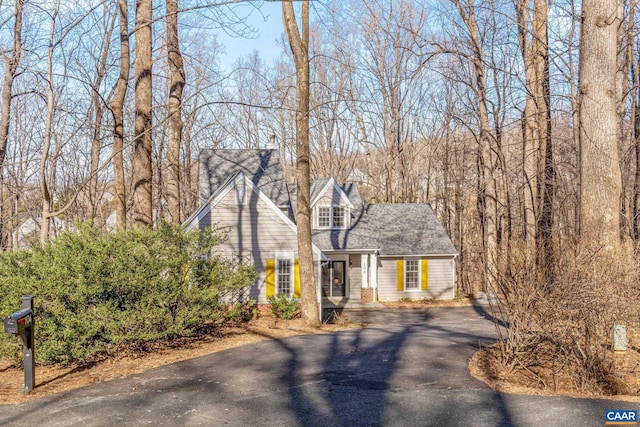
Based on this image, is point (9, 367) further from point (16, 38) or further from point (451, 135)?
point (451, 135)

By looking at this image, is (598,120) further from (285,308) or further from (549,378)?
(285,308)

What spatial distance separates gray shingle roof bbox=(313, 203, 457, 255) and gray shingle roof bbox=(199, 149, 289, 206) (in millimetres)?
3316

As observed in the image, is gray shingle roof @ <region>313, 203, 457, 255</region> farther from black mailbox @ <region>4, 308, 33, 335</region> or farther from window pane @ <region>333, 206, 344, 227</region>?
black mailbox @ <region>4, 308, 33, 335</region>

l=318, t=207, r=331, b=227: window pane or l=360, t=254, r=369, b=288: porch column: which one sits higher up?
l=318, t=207, r=331, b=227: window pane

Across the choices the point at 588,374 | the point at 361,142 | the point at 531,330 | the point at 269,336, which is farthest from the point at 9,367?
the point at 361,142

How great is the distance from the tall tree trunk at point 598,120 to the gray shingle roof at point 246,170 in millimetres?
15055

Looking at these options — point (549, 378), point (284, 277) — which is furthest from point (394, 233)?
point (549, 378)

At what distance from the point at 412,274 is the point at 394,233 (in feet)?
7.44

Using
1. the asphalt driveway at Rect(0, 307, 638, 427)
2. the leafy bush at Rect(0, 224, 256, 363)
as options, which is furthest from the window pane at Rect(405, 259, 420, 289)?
the leafy bush at Rect(0, 224, 256, 363)

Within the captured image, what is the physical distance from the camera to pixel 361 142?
120ft

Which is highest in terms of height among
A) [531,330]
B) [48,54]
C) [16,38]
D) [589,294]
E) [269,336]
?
[16,38]

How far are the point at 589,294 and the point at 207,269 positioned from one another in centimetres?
798

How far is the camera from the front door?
2581 centimetres

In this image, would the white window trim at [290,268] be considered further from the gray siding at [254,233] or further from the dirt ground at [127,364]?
the dirt ground at [127,364]
